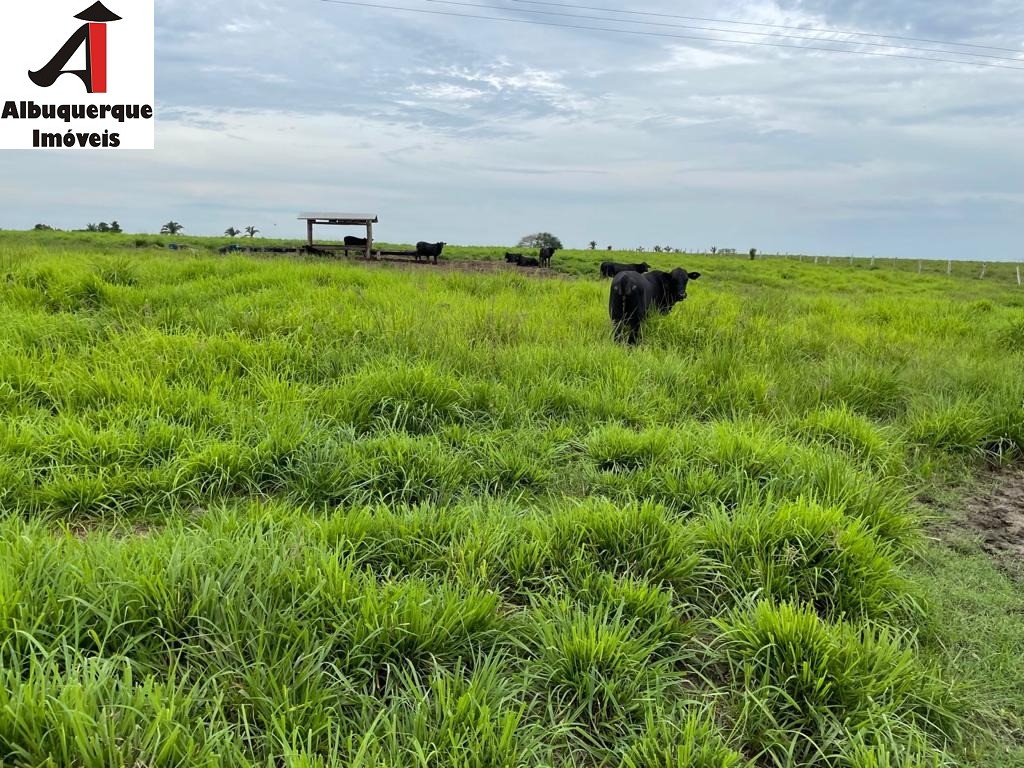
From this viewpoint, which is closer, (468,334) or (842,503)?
(842,503)

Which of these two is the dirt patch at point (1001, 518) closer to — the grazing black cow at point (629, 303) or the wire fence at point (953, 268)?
the grazing black cow at point (629, 303)

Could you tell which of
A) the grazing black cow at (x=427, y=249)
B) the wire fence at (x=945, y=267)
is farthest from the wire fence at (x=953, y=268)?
the grazing black cow at (x=427, y=249)

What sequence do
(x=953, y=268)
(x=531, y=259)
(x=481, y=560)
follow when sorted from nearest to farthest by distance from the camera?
(x=481, y=560) → (x=531, y=259) → (x=953, y=268)

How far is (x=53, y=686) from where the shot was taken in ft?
5.09

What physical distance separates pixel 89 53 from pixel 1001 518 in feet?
33.1

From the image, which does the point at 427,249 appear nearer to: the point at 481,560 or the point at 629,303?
the point at 629,303

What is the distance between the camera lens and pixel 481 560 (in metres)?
2.39

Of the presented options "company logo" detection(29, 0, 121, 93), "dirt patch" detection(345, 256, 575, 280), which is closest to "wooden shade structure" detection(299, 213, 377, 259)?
"dirt patch" detection(345, 256, 575, 280)

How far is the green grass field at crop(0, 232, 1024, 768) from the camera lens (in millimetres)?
1692

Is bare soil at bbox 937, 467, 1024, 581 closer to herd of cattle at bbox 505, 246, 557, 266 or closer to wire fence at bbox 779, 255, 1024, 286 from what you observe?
herd of cattle at bbox 505, 246, 557, 266

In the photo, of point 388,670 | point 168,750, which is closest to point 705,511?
point 388,670

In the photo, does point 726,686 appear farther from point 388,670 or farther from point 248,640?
point 248,640

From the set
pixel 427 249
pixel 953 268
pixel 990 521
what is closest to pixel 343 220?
pixel 427 249

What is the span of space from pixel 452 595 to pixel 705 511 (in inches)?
59.0
